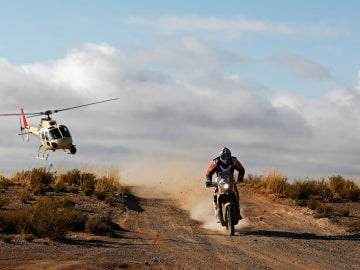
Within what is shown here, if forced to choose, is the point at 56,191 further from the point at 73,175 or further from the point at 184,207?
the point at 184,207

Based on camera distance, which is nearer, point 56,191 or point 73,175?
point 56,191

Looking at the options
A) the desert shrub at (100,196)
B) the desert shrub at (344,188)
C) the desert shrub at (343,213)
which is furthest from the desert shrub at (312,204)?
the desert shrub at (100,196)

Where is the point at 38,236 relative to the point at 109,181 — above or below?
below

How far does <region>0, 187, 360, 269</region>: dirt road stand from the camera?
13.7 metres

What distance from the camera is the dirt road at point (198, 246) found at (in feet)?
44.8

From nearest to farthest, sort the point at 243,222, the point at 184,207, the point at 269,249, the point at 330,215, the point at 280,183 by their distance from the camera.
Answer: the point at 269,249, the point at 243,222, the point at 330,215, the point at 184,207, the point at 280,183

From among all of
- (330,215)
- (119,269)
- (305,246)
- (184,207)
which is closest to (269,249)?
(305,246)

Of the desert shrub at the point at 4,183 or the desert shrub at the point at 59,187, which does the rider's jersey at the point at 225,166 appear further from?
the desert shrub at the point at 4,183

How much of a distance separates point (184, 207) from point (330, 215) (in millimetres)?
6804

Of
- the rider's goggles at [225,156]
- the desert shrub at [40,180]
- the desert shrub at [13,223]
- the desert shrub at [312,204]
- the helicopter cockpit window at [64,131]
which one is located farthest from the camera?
Answer: the helicopter cockpit window at [64,131]

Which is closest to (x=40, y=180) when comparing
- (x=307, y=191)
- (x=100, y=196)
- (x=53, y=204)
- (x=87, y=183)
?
(x=87, y=183)

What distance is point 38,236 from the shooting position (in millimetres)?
17266

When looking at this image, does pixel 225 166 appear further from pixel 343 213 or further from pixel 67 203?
pixel 67 203

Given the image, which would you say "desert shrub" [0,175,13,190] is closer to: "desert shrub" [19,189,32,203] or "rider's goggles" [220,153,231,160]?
"desert shrub" [19,189,32,203]
